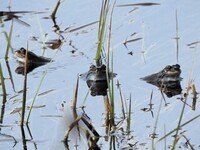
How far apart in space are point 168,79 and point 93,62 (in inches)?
25.8

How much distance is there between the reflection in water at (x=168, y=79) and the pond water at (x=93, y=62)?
1.5 inches

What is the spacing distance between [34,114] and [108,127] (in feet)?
1.62

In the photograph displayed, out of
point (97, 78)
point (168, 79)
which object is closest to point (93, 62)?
point (97, 78)

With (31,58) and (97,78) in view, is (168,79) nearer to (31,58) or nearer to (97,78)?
(97,78)

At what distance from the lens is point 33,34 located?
4789mm

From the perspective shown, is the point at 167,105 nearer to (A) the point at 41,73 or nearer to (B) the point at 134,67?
(B) the point at 134,67

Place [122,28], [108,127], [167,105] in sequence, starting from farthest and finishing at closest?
[122,28] → [167,105] → [108,127]

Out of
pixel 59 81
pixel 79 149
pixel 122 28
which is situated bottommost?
pixel 79 149

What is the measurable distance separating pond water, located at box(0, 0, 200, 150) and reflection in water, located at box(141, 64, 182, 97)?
4 cm

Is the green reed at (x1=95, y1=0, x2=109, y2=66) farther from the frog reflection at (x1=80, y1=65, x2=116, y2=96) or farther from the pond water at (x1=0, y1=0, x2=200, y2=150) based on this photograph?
the pond water at (x1=0, y1=0, x2=200, y2=150)

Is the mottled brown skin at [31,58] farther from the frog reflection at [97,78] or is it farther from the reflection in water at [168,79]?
the reflection in water at [168,79]

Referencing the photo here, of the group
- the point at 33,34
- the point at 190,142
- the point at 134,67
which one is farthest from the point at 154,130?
the point at 33,34

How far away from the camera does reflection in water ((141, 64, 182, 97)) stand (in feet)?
11.9

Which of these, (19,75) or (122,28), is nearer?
(19,75)
